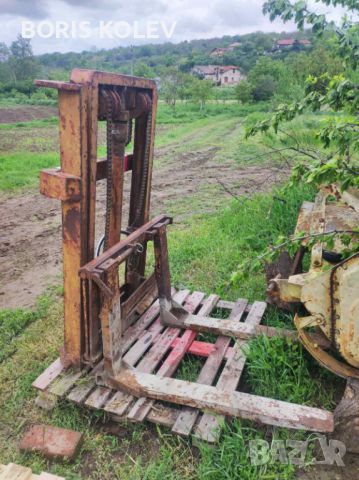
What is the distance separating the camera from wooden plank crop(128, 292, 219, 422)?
8.11ft

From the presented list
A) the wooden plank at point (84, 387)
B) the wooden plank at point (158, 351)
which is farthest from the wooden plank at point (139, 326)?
the wooden plank at point (84, 387)

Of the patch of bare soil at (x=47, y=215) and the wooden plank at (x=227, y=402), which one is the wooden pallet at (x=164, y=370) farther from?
the patch of bare soil at (x=47, y=215)

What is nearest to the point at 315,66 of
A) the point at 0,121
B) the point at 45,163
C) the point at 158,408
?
the point at 0,121

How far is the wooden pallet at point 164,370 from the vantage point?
2461 mm

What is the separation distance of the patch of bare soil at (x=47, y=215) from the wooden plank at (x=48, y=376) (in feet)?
4.59

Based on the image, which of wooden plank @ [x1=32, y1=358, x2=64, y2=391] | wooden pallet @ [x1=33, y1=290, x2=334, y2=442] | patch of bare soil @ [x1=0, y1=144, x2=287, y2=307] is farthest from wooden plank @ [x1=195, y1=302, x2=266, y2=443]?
patch of bare soil @ [x1=0, y1=144, x2=287, y2=307]

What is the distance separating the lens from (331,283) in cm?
236

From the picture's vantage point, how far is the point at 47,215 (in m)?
6.86

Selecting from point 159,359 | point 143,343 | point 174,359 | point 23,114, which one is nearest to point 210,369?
point 174,359

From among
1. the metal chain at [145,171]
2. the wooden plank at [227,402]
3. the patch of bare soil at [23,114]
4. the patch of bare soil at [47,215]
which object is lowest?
the patch of bare soil at [23,114]

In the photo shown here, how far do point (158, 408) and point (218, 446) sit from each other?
0.43m

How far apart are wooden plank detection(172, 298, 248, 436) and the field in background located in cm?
11

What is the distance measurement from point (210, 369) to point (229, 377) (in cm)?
16

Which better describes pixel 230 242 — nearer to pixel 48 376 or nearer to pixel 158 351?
pixel 158 351
